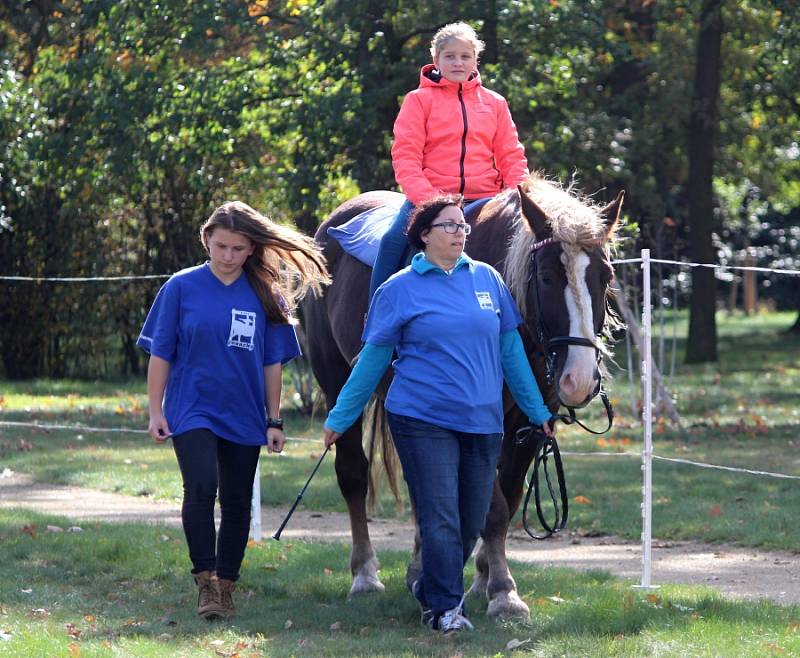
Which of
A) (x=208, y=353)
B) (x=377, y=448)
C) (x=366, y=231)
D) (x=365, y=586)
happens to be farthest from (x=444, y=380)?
(x=377, y=448)

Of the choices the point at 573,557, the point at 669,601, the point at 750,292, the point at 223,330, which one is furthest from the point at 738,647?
the point at 750,292

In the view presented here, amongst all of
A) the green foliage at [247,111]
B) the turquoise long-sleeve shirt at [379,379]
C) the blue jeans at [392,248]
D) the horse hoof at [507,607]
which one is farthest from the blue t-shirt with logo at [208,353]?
A: the green foliage at [247,111]

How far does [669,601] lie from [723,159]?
65.5 feet

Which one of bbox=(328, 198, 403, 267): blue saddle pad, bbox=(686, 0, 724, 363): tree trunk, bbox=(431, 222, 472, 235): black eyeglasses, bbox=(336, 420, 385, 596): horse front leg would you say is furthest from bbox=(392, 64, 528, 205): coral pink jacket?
bbox=(686, 0, 724, 363): tree trunk

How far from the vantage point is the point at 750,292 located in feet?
132

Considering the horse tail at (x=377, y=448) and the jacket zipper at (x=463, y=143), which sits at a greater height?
the jacket zipper at (x=463, y=143)

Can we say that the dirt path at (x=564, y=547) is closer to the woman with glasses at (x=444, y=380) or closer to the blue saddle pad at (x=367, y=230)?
the woman with glasses at (x=444, y=380)

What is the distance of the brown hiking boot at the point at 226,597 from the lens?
6.31 m

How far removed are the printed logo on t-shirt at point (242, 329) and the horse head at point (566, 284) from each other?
3.91 ft

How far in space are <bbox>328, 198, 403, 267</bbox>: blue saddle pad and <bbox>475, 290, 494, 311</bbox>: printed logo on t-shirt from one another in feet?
4.33

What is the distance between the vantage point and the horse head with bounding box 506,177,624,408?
5703mm

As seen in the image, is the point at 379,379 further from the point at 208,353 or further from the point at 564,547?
the point at 564,547

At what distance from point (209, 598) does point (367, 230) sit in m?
2.19

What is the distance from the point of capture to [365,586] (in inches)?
276
